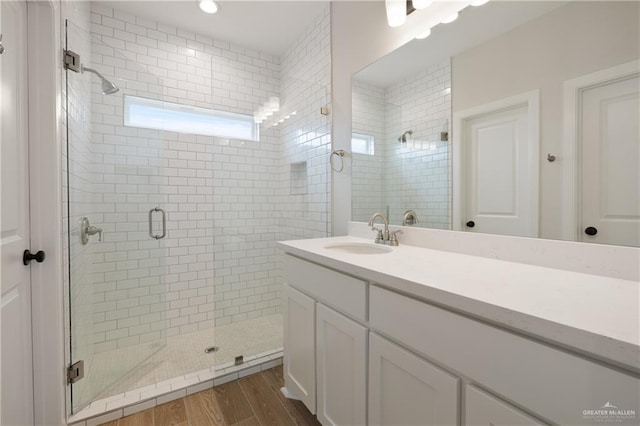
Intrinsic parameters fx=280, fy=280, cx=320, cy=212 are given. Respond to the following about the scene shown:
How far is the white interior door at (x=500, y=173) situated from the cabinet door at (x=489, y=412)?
719mm

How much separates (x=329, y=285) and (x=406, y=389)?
49 cm

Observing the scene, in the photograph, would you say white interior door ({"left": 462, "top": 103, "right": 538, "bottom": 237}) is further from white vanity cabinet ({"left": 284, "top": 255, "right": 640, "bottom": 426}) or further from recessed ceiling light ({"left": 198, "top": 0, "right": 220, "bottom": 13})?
recessed ceiling light ({"left": 198, "top": 0, "right": 220, "bottom": 13})

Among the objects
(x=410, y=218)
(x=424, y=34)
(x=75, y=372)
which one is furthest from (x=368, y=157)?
(x=75, y=372)

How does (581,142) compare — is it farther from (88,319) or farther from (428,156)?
(88,319)

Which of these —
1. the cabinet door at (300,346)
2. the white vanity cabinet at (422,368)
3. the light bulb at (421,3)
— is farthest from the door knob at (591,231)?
the light bulb at (421,3)

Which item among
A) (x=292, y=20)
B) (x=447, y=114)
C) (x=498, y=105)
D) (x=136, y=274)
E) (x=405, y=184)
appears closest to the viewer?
(x=498, y=105)

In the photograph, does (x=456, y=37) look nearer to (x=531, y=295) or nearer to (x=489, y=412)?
(x=531, y=295)

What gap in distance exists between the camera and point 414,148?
168 centimetres

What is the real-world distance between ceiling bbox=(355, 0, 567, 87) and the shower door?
5.92 feet

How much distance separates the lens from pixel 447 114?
148 cm

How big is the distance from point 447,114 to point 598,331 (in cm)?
122

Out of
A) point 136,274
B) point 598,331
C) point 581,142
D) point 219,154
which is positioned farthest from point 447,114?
point 136,274

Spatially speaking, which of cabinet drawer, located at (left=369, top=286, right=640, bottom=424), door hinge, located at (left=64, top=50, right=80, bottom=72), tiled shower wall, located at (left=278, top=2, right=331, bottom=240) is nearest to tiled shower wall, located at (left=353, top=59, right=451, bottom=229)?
tiled shower wall, located at (left=278, top=2, right=331, bottom=240)

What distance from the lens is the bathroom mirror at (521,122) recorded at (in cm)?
93
